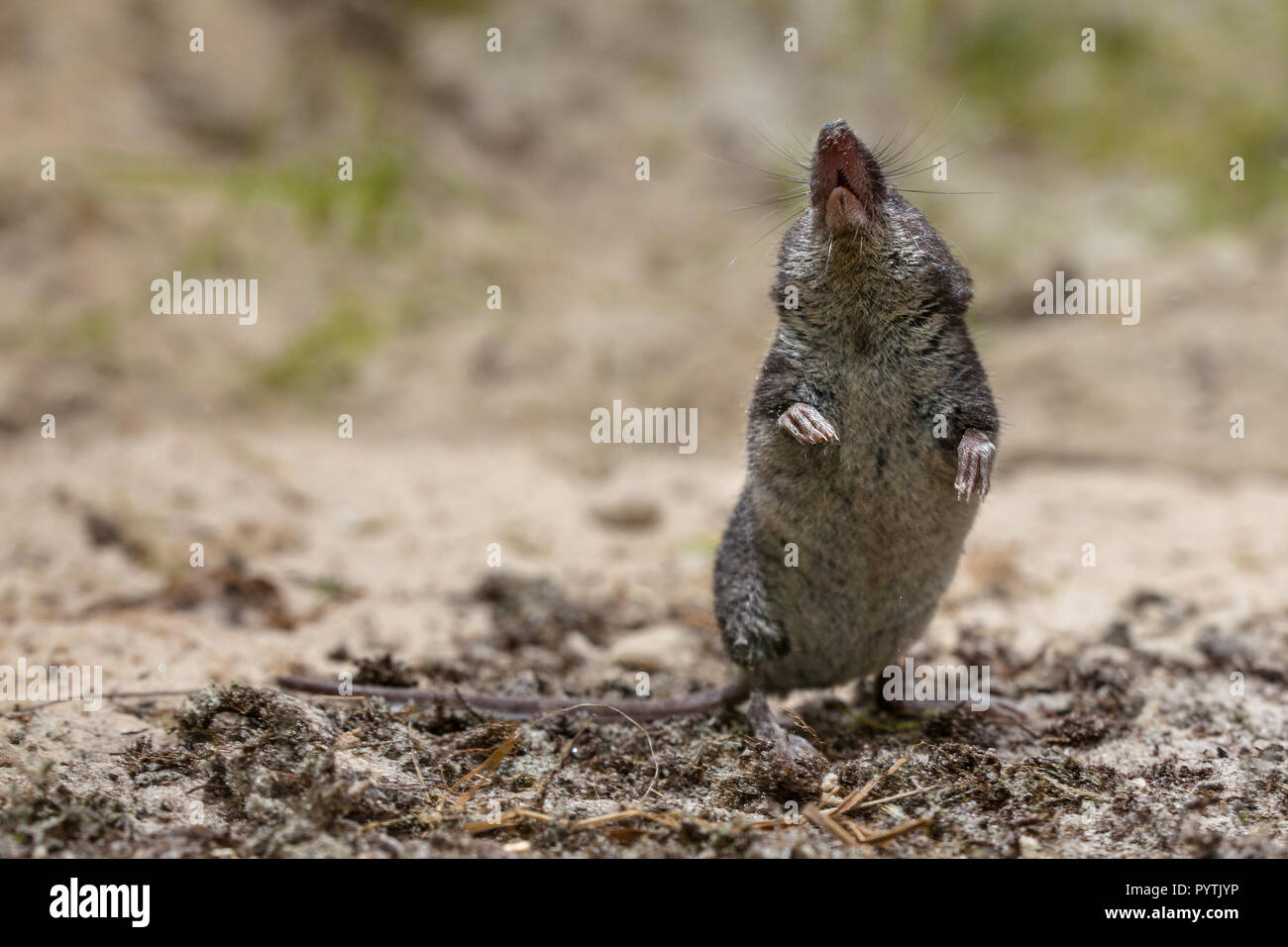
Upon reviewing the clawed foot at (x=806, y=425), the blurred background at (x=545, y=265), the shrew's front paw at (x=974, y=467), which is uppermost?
the blurred background at (x=545, y=265)

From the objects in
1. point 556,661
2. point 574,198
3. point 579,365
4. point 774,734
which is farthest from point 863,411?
point 574,198

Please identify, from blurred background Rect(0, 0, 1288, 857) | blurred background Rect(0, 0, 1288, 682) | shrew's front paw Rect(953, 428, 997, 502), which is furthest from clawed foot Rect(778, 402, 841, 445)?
blurred background Rect(0, 0, 1288, 682)

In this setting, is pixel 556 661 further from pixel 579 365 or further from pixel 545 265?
pixel 545 265

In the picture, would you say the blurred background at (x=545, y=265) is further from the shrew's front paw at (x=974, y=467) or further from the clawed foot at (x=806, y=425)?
the shrew's front paw at (x=974, y=467)

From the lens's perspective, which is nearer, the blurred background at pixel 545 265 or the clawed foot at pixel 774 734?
the clawed foot at pixel 774 734

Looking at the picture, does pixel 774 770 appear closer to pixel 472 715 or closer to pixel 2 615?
pixel 472 715

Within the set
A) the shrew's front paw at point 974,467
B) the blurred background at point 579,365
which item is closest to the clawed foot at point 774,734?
the blurred background at point 579,365

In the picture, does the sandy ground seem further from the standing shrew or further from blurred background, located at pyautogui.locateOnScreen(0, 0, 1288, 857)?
the standing shrew
